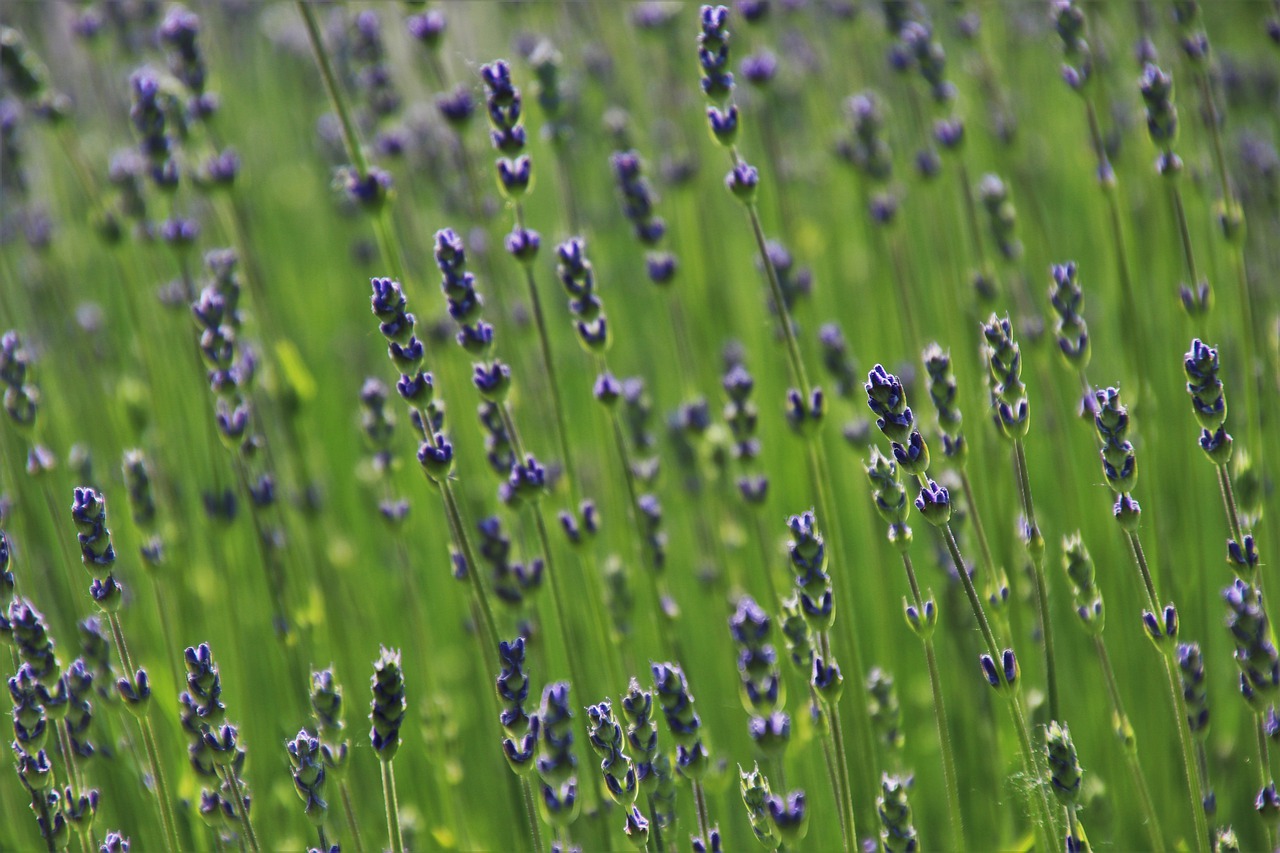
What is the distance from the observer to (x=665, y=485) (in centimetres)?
384

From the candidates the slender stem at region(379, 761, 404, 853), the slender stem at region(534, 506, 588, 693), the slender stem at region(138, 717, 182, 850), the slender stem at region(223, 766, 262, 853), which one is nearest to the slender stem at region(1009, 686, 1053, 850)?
the slender stem at region(534, 506, 588, 693)

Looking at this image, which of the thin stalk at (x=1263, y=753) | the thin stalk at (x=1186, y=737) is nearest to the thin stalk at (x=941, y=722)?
the thin stalk at (x=1186, y=737)

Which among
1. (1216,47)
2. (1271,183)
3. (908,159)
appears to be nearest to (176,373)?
(908,159)

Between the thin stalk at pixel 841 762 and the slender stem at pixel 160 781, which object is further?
the slender stem at pixel 160 781

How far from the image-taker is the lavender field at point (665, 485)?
177 cm

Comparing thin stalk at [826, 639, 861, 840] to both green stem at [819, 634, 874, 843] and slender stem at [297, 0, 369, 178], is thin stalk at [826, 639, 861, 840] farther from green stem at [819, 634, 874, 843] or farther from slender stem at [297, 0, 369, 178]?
slender stem at [297, 0, 369, 178]

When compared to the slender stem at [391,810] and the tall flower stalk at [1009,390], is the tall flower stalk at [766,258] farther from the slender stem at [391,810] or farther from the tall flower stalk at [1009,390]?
the slender stem at [391,810]

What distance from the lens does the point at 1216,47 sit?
478cm

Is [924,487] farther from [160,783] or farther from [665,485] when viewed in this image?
[665,485]

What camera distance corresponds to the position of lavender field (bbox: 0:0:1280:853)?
177 cm

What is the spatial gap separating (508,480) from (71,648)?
1451 millimetres

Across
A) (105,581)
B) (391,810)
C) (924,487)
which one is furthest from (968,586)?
(105,581)

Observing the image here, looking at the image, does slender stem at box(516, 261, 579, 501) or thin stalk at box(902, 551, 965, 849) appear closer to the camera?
thin stalk at box(902, 551, 965, 849)

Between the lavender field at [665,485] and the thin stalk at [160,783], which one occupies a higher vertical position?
the lavender field at [665,485]
